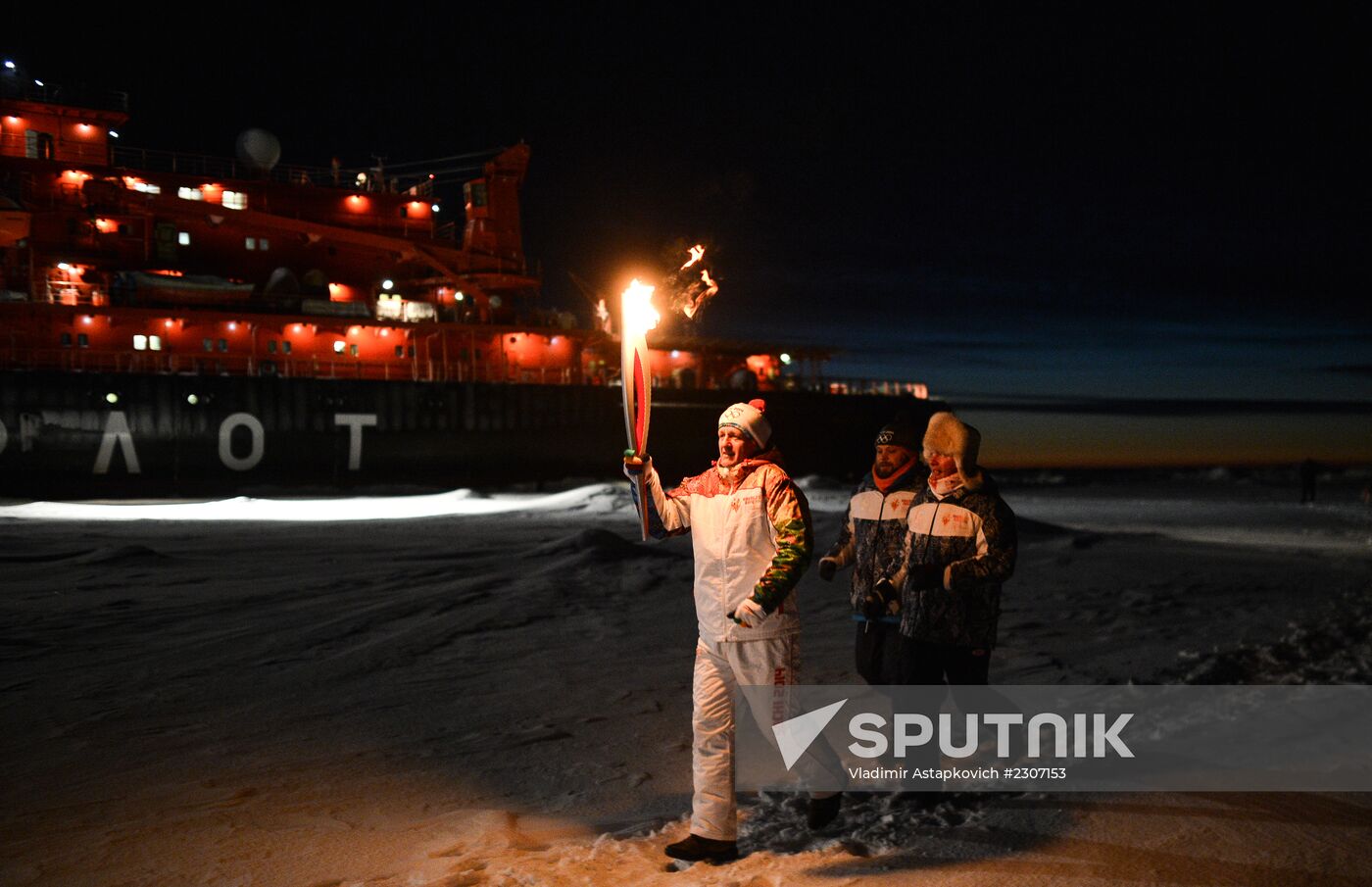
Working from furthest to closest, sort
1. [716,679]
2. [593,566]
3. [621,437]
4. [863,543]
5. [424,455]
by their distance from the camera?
[621,437], [424,455], [593,566], [863,543], [716,679]

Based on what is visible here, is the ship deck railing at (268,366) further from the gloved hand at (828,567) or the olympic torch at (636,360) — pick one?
the gloved hand at (828,567)

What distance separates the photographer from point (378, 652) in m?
7.57

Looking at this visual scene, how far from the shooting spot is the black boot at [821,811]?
12.6ft

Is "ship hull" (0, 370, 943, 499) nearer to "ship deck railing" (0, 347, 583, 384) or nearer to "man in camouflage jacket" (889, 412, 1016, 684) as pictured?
"ship deck railing" (0, 347, 583, 384)

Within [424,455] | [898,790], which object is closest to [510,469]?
[424,455]

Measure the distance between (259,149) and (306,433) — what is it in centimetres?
966

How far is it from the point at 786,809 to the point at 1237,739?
269cm

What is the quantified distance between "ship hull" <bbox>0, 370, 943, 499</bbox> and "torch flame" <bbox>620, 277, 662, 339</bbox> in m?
20.3

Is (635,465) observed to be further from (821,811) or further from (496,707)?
(496,707)

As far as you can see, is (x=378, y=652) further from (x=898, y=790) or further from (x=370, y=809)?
(x=898, y=790)

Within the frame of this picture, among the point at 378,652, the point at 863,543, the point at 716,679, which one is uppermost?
the point at 863,543

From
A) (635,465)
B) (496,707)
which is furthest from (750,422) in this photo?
(496,707)

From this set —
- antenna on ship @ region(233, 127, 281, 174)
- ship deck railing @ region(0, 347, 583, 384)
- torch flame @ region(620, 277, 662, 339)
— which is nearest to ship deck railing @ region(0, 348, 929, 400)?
ship deck railing @ region(0, 347, 583, 384)

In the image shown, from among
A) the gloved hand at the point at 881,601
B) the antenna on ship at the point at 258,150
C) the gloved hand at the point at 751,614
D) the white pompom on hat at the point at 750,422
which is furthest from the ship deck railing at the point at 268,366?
the gloved hand at the point at 751,614
